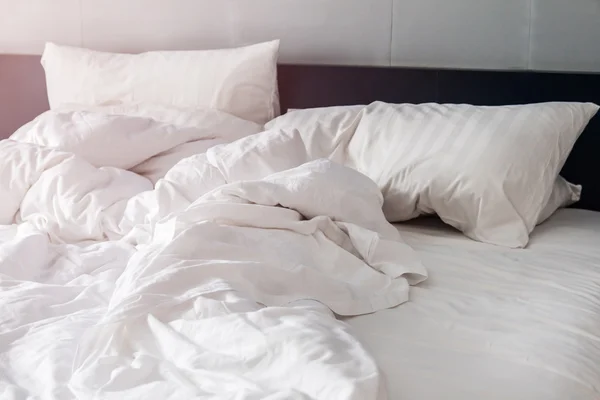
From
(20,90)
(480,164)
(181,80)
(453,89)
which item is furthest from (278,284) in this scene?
(20,90)

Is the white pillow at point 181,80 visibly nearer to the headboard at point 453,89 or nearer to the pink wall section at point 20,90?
the headboard at point 453,89

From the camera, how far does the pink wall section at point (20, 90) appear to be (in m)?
2.66

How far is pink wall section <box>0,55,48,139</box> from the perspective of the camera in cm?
266

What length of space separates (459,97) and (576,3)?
39cm

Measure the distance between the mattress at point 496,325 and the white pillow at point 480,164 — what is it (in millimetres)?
66

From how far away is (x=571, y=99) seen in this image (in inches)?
75.0

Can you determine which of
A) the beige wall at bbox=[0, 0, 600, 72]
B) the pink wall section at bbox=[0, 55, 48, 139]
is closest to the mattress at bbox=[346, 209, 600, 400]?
the beige wall at bbox=[0, 0, 600, 72]

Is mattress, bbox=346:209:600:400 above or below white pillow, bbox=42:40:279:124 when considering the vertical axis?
below

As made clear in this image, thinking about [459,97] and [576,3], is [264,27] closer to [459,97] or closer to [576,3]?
[459,97]

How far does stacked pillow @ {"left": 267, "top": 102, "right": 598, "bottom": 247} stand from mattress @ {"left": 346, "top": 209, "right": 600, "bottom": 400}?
3.0 inches

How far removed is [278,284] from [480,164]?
0.65 metres

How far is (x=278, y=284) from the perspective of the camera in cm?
122

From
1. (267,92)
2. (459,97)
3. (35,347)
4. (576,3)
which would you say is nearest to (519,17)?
(576,3)

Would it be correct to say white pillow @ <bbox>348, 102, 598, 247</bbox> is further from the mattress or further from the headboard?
the headboard
